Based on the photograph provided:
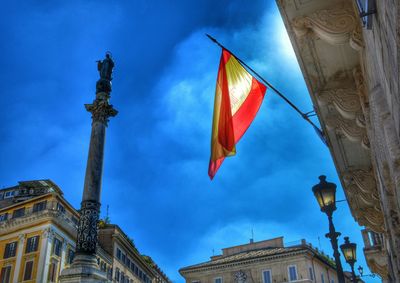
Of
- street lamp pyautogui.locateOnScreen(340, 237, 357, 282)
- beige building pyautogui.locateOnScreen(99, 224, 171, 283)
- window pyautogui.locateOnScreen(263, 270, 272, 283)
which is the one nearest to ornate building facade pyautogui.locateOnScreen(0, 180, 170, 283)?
beige building pyautogui.locateOnScreen(99, 224, 171, 283)

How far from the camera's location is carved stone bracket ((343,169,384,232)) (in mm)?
11797

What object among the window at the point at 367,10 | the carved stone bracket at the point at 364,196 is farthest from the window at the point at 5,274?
the window at the point at 367,10

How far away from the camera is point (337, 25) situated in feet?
22.7

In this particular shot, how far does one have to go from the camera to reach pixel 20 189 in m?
51.9

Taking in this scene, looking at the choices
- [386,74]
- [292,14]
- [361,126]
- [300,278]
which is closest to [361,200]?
[361,126]

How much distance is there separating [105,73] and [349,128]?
15.4 m

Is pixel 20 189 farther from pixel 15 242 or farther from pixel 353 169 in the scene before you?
pixel 353 169

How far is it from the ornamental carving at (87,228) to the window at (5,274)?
1127 inches

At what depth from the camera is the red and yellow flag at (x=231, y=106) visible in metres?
10.3

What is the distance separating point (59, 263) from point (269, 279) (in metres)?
27.0

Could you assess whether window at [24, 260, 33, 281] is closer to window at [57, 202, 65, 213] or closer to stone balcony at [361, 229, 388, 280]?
window at [57, 202, 65, 213]

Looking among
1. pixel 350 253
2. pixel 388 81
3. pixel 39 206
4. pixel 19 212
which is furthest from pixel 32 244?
pixel 388 81

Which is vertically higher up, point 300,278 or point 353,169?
point 300,278

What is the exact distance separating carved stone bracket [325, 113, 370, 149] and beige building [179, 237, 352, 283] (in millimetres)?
46252
